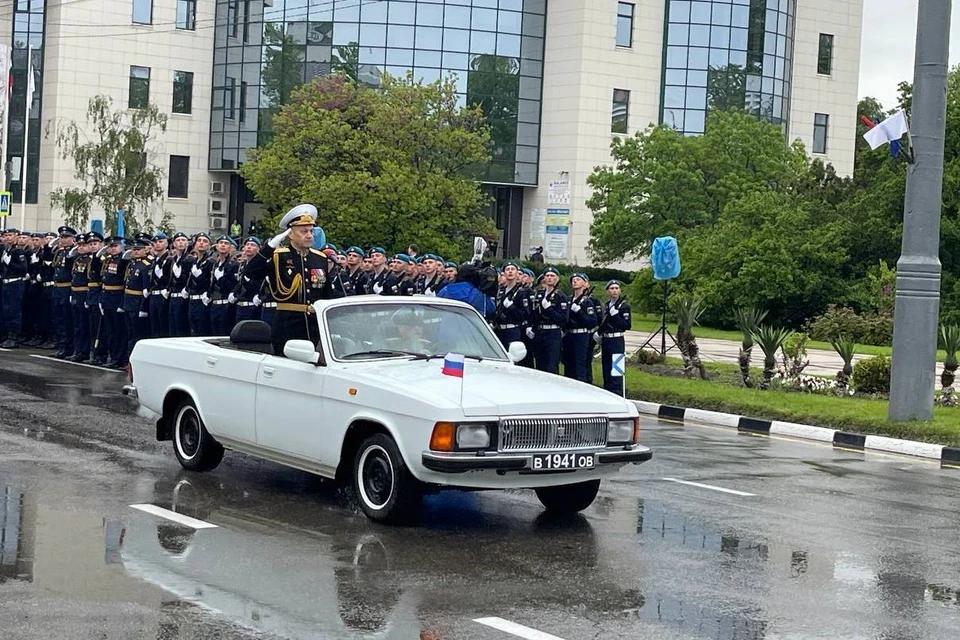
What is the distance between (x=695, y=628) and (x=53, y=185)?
60276 millimetres

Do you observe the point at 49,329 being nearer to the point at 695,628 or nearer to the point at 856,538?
the point at 856,538

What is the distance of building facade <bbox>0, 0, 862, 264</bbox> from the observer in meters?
61.3

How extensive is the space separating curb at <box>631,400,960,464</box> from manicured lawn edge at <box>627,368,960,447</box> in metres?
0.26

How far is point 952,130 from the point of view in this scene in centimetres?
3622

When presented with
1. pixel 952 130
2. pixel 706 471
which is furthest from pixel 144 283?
pixel 952 130

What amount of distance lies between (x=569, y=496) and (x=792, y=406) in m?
8.85

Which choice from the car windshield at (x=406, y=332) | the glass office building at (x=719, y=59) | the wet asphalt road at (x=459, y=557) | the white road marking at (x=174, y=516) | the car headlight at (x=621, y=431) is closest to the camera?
the wet asphalt road at (x=459, y=557)

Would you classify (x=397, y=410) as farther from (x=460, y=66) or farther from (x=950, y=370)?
(x=460, y=66)

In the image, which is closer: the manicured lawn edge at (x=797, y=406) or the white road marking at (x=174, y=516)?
the white road marking at (x=174, y=516)

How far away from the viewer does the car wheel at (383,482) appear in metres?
9.35

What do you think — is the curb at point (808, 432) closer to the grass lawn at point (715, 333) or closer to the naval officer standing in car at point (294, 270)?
the naval officer standing in car at point (294, 270)

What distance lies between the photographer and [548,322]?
18953 millimetres

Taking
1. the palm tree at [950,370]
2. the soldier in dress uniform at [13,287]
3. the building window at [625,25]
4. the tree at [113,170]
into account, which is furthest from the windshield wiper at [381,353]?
the building window at [625,25]

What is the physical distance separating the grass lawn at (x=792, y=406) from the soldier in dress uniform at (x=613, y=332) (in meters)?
1.02
